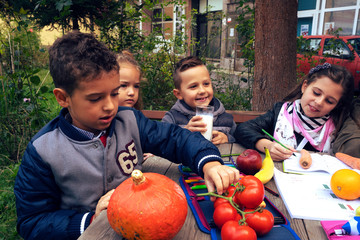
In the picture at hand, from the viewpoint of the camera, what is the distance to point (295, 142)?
7.77 ft

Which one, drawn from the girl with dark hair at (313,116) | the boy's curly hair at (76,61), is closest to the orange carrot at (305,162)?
the girl with dark hair at (313,116)

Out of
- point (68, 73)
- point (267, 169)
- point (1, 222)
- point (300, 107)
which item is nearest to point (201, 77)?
point (300, 107)

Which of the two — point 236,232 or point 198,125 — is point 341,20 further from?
point 236,232

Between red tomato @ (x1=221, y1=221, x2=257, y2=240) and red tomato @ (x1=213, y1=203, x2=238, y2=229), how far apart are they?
68 millimetres

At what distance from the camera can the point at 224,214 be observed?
3.11ft

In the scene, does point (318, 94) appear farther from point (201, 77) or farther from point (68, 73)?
point (68, 73)

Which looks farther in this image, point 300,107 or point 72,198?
point 300,107

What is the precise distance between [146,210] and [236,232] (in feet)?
0.99

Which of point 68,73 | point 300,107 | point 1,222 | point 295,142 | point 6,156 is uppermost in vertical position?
point 68,73

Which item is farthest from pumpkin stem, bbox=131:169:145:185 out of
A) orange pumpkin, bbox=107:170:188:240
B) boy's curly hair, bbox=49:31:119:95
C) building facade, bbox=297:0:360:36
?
building facade, bbox=297:0:360:36

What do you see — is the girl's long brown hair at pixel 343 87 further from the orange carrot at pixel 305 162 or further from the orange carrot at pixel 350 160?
the orange carrot at pixel 305 162

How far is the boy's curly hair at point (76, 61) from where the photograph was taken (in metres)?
1.24

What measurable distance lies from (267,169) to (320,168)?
0.37m

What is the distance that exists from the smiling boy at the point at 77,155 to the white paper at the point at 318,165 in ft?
1.92
